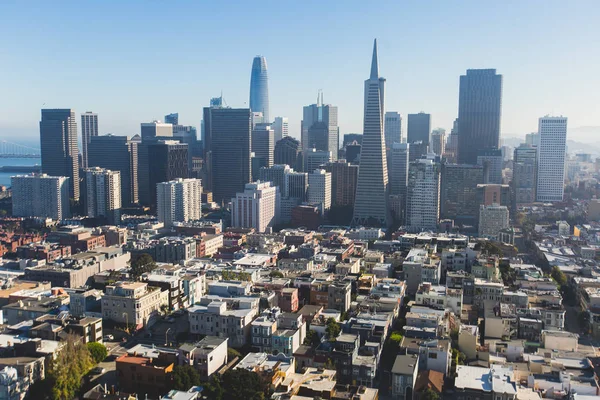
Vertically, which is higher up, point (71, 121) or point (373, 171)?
point (71, 121)

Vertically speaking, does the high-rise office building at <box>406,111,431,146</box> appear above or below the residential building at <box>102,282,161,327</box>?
above

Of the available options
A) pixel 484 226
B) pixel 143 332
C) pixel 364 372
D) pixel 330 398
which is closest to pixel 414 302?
pixel 364 372

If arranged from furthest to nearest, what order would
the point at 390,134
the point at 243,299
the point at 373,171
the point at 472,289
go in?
1. the point at 390,134
2. the point at 373,171
3. the point at 472,289
4. the point at 243,299

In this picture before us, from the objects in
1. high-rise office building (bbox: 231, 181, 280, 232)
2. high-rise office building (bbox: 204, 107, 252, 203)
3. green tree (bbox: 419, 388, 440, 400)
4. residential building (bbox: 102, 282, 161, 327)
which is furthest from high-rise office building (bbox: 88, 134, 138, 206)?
green tree (bbox: 419, 388, 440, 400)

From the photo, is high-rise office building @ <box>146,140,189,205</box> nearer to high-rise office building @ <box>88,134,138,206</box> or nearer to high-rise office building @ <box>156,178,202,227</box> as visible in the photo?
high-rise office building @ <box>88,134,138,206</box>

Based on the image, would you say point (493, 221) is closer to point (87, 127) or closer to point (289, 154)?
point (289, 154)

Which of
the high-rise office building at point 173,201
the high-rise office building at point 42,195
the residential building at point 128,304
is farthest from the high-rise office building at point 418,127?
the residential building at point 128,304

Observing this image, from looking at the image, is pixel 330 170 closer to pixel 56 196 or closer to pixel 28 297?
pixel 56 196
